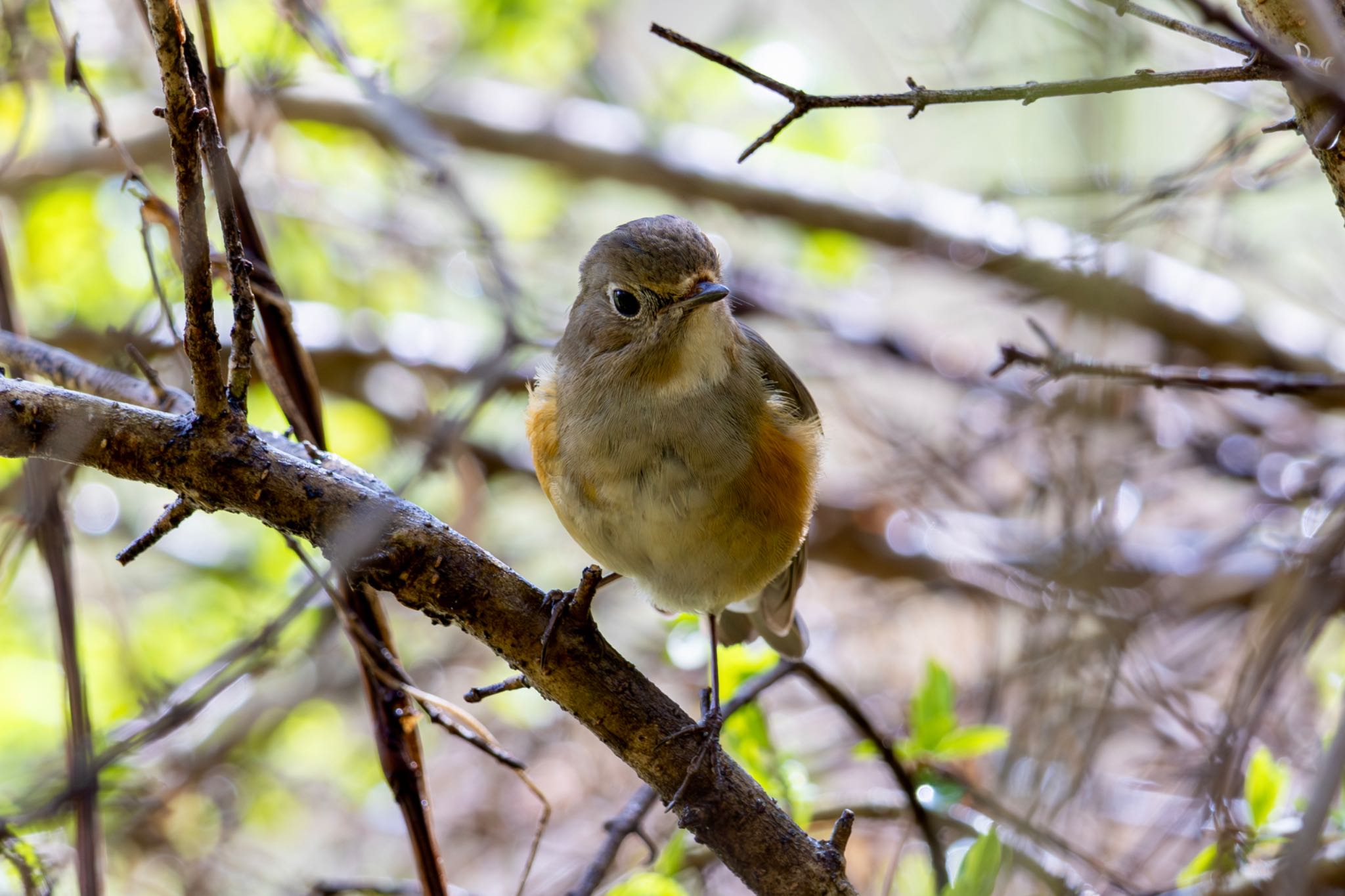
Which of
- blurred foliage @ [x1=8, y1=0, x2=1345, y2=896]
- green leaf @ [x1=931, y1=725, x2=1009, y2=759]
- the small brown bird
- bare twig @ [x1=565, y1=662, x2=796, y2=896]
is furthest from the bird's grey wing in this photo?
green leaf @ [x1=931, y1=725, x2=1009, y2=759]

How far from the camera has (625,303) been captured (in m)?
3.25

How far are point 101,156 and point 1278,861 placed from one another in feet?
19.1

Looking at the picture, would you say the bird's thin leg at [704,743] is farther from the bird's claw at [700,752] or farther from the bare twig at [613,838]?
the bare twig at [613,838]

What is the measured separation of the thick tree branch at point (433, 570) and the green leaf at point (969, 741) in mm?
965

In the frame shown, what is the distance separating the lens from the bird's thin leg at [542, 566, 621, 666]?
7.02 ft

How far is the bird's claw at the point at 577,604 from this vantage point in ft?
7.01

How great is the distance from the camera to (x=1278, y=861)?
268 cm

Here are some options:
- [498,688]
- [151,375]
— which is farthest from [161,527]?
[498,688]

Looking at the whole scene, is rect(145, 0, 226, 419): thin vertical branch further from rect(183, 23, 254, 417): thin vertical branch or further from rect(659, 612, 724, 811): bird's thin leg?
rect(659, 612, 724, 811): bird's thin leg

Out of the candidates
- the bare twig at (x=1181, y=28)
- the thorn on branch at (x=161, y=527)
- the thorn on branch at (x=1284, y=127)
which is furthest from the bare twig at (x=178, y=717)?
the thorn on branch at (x=1284, y=127)

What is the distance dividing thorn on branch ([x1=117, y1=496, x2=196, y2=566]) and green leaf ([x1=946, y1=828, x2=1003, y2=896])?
172 centimetres

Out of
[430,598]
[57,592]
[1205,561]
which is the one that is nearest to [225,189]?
[430,598]

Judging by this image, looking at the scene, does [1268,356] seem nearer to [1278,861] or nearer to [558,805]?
[1278,861]

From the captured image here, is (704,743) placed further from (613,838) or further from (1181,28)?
(1181,28)
